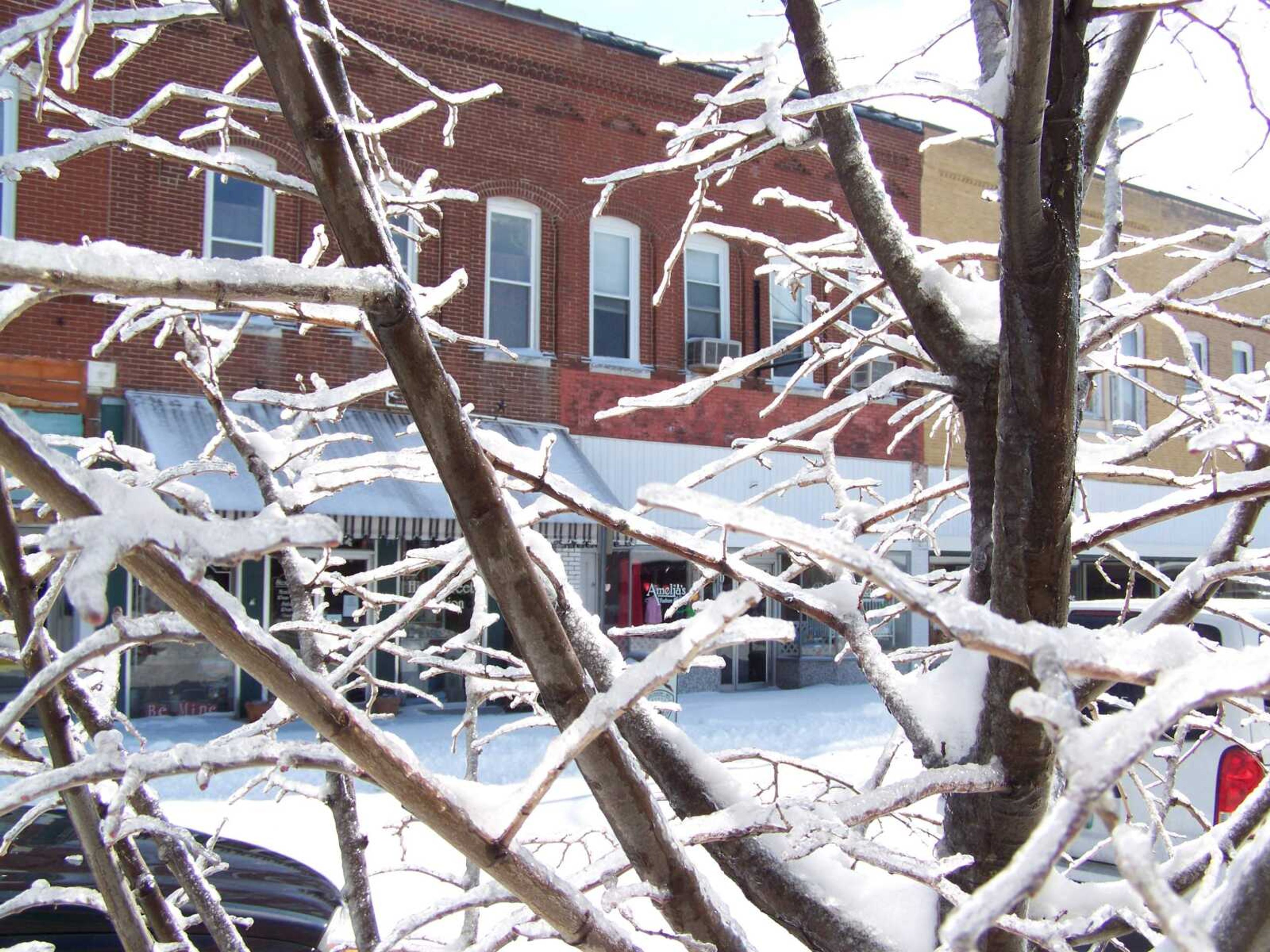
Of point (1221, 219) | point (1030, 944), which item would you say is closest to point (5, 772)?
point (1030, 944)

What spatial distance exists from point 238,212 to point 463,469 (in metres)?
11.9

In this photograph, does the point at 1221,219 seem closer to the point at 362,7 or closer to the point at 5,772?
the point at 362,7

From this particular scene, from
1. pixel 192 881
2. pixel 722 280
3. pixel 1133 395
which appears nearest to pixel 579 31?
pixel 722 280

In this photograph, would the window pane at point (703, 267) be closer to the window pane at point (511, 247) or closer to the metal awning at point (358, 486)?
the window pane at point (511, 247)

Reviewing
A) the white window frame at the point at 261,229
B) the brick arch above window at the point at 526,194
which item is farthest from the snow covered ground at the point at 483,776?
the brick arch above window at the point at 526,194

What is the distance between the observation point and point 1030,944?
5.64 feet

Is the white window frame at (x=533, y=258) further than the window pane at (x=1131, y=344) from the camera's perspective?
No

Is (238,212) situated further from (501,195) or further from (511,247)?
(511,247)

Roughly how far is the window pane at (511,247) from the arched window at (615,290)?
0.93 meters

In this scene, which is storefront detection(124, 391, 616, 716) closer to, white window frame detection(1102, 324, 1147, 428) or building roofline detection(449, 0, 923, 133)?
building roofline detection(449, 0, 923, 133)

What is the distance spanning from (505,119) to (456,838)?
13287 mm

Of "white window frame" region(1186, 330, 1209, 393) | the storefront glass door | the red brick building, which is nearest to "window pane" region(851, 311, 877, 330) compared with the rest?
the red brick building

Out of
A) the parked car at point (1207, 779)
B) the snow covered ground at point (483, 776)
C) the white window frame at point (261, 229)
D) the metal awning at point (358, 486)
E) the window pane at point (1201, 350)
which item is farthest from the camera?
the window pane at point (1201, 350)

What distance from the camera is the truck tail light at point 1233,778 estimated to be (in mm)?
4766
